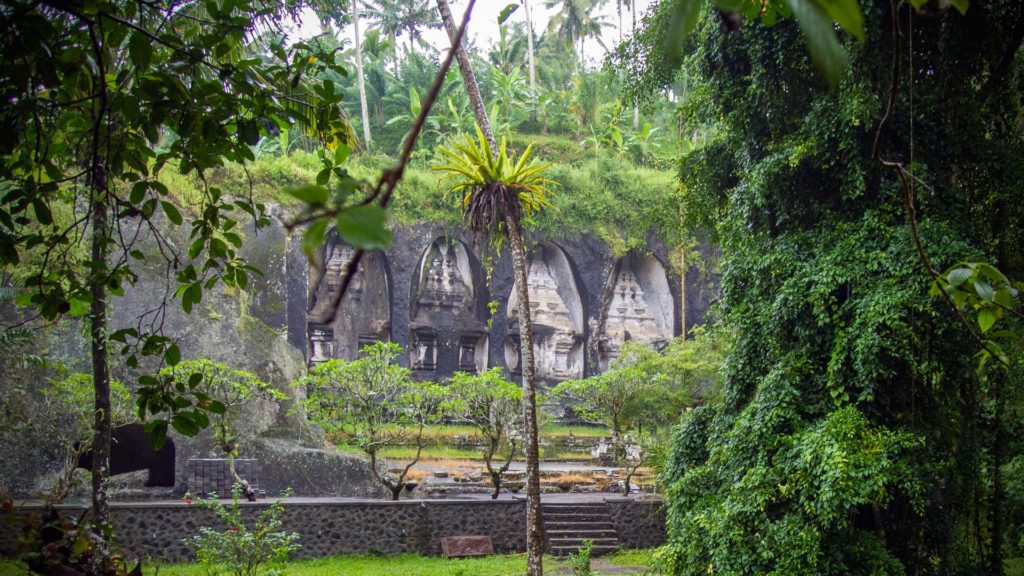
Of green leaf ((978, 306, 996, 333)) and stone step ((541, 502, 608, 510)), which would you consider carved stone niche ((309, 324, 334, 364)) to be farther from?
green leaf ((978, 306, 996, 333))

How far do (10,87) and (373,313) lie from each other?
1583cm

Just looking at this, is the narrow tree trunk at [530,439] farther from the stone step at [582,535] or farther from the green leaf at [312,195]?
the green leaf at [312,195]

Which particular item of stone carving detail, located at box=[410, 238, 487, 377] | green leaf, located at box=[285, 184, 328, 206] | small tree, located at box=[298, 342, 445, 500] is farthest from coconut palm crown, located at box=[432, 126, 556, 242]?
stone carving detail, located at box=[410, 238, 487, 377]

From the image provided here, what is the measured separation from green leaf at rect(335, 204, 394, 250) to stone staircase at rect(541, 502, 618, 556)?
1051 centimetres

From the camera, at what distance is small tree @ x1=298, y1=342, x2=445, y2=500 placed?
1095 centimetres

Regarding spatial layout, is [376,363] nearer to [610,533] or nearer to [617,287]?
[610,533]

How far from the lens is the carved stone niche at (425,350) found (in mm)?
17844

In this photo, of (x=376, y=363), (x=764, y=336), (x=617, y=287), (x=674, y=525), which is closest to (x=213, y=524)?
(x=376, y=363)

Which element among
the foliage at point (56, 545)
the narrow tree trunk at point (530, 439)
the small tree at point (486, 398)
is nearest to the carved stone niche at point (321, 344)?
the small tree at point (486, 398)

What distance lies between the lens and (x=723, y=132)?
7.56m

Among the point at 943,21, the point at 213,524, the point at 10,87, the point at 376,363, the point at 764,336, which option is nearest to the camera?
the point at 10,87

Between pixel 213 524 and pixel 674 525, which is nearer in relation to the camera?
pixel 674 525

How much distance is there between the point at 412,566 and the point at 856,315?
5.99 m

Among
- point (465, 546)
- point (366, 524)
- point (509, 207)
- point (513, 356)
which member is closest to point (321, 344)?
point (513, 356)
